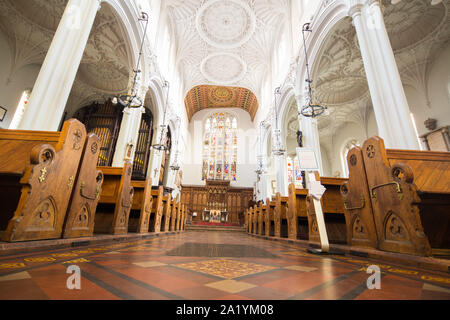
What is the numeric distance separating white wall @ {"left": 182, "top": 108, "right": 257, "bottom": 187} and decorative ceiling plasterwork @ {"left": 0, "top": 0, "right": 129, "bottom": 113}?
8548 mm

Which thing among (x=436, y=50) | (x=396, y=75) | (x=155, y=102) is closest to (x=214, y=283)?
(x=396, y=75)

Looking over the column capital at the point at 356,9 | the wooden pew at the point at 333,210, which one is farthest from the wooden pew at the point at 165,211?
the column capital at the point at 356,9

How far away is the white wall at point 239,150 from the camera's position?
1690cm

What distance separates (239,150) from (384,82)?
14.1 metres

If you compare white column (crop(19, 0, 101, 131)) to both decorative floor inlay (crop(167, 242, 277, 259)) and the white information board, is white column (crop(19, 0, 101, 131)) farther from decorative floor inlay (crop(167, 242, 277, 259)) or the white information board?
the white information board

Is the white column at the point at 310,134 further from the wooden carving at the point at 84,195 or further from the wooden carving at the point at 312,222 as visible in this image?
the wooden carving at the point at 84,195

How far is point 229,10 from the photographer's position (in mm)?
11695

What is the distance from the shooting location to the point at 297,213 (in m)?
4.11

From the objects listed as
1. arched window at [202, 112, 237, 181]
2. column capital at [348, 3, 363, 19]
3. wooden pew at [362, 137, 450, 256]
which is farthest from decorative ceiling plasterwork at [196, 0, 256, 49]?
wooden pew at [362, 137, 450, 256]

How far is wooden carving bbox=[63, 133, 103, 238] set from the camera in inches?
83.9

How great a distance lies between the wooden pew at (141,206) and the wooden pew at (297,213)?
2.88m

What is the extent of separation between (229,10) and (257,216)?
1165 centimetres

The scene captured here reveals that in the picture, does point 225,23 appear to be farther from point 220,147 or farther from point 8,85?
point 8,85

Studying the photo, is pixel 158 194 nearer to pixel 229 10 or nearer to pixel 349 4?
pixel 349 4
